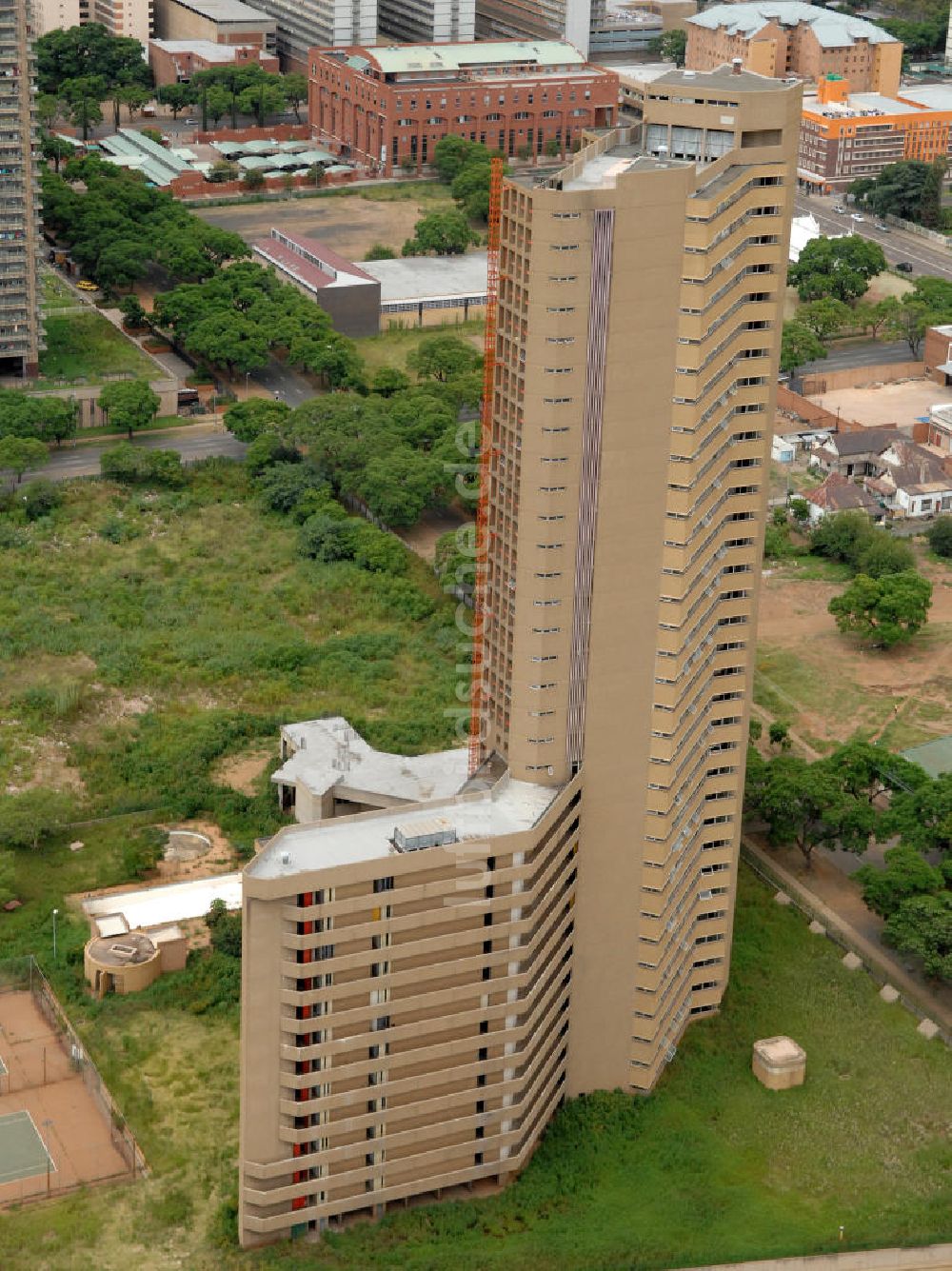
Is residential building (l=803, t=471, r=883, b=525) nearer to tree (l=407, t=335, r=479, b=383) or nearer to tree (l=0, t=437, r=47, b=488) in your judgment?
tree (l=407, t=335, r=479, b=383)

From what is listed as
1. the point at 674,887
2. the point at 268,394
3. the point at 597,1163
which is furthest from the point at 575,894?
the point at 268,394

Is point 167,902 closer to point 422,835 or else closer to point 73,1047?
point 73,1047

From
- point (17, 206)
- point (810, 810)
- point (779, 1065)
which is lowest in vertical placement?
point (779, 1065)

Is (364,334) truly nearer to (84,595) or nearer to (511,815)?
(84,595)

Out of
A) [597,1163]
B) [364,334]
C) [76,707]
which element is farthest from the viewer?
[364,334]

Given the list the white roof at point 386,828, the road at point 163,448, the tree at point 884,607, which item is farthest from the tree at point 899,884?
the road at point 163,448

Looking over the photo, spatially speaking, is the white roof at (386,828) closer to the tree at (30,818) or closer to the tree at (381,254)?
the tree at (30,818)

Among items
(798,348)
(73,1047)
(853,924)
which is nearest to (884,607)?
(853,924)
